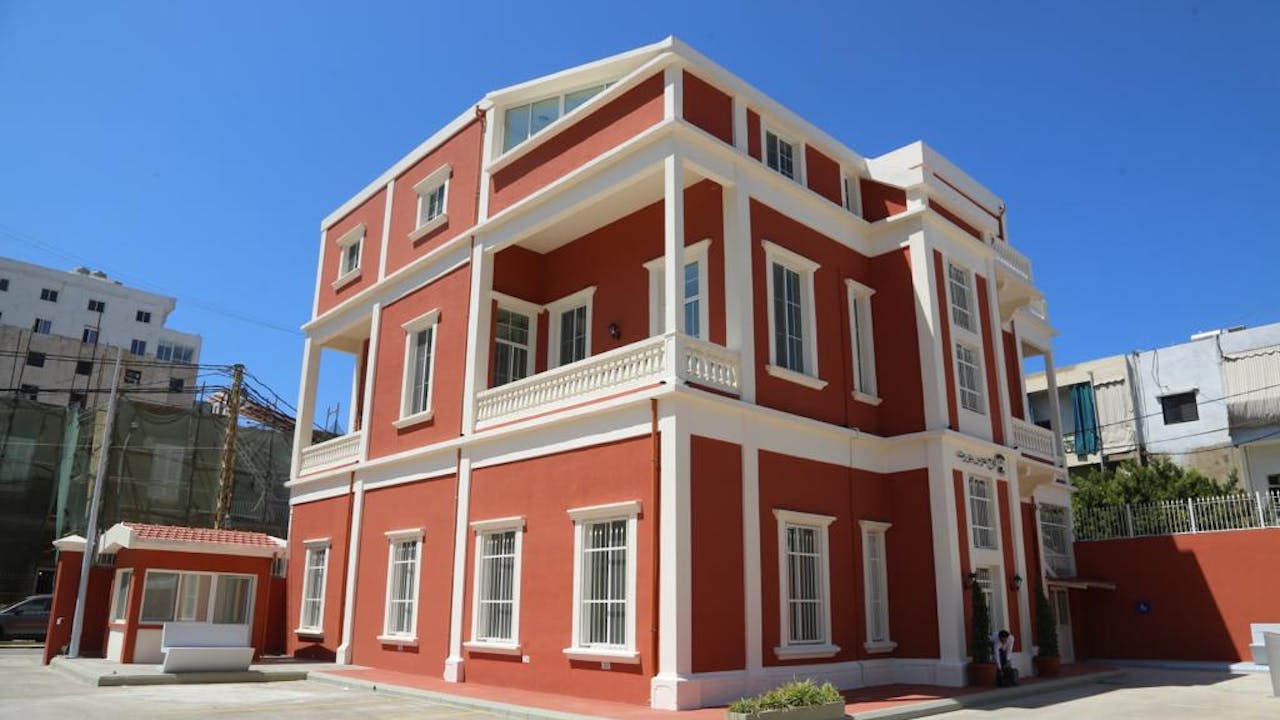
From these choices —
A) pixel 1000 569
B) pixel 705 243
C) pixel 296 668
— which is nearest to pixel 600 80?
pixel 705 243

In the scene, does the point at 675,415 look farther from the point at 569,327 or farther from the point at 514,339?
the point at 514,339

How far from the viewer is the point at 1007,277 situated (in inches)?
713

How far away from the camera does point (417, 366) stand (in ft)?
57.9

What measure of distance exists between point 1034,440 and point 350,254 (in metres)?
16.2

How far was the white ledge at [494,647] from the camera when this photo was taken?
12.9 metres

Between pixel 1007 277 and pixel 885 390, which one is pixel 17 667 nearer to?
pixel 885 390

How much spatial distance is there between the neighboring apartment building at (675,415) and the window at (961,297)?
54mm

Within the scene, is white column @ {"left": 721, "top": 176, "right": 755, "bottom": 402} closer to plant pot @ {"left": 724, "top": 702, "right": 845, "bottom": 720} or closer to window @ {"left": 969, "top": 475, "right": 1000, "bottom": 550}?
plant pot @ {"left": 724, "top": 702, "right": 845, "bottom": 720}

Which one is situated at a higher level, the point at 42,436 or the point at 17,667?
the point at 42,436

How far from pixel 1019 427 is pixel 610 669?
11015mm

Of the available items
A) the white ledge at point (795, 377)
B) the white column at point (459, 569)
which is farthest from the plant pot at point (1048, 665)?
the white column at point (459, 569)

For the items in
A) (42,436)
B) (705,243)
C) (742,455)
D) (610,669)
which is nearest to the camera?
(610,669)

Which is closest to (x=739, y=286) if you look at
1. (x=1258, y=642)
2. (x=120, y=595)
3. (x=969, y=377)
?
(x=969, y=377)

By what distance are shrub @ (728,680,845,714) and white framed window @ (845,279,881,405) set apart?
252 inches
